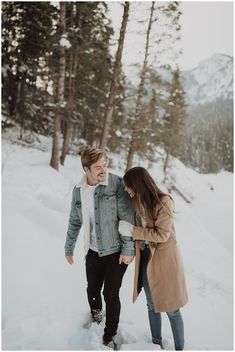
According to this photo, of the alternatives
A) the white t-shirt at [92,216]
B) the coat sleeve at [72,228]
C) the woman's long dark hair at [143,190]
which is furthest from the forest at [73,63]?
the woman's long dark hair at [143,190]

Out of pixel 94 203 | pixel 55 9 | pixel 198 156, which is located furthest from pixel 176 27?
pixel 198 156

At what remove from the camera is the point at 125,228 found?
3324 mm

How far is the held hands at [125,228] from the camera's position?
332 cm

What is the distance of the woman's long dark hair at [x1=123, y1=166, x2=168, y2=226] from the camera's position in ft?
10.6

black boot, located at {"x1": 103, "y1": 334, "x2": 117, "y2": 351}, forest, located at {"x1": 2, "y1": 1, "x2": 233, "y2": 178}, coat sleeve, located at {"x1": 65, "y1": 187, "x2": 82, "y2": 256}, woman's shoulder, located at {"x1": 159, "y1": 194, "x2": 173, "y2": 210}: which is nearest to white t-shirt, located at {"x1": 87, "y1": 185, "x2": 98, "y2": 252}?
coat sleeve, located at {"x1": 65, "y1": 187, "x2": 82, "y2": 256}

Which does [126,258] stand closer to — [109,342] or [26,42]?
[109,342]

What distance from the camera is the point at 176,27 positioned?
1455 cm

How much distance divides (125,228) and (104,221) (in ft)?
0.87

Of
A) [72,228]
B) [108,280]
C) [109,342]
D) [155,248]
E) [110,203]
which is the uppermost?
[110,203]

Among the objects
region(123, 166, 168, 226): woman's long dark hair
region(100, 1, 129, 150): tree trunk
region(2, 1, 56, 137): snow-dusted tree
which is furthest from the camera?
region(2, 1, 56, 137): snow-dusted tree

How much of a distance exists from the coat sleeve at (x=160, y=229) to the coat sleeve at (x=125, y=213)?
0.34 ft

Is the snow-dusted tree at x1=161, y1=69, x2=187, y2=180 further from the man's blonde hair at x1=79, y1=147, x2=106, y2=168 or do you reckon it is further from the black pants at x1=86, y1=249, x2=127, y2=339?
the man's blonde hair at x1=79, y1=147, x2=106, y2=168

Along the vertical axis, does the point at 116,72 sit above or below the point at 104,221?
above

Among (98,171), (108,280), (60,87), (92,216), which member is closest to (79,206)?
(92,216)
